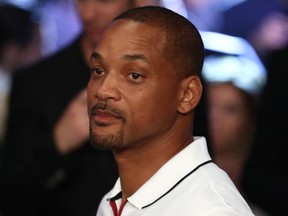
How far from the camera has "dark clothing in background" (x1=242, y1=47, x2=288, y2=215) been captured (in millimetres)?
4328

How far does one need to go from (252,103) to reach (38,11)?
2.20m

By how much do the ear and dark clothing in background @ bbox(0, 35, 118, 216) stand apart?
3.81ft

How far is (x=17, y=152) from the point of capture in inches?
168

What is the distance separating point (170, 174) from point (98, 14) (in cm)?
151

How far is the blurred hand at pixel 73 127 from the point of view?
13.3ft

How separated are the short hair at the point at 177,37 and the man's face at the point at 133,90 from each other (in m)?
0.02

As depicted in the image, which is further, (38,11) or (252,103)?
(38,11)

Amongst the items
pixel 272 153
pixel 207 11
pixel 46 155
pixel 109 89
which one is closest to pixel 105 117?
pixel 109 89

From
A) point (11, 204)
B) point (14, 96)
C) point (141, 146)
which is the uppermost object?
point (141, 146)

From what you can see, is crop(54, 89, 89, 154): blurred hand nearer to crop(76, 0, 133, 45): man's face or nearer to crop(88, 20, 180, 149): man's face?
crop(76, 0, 133, 45): man's face

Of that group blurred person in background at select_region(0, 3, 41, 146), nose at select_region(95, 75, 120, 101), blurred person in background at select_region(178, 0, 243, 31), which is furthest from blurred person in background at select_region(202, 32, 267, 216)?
nose at select_region(95, 75, 120, 101)

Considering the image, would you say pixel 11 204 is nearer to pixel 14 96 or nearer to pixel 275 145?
pixel 14 96

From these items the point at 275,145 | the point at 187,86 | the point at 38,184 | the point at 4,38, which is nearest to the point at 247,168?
the point at 275,145

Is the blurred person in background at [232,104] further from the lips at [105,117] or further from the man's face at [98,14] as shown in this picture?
the lips at [105,117]
